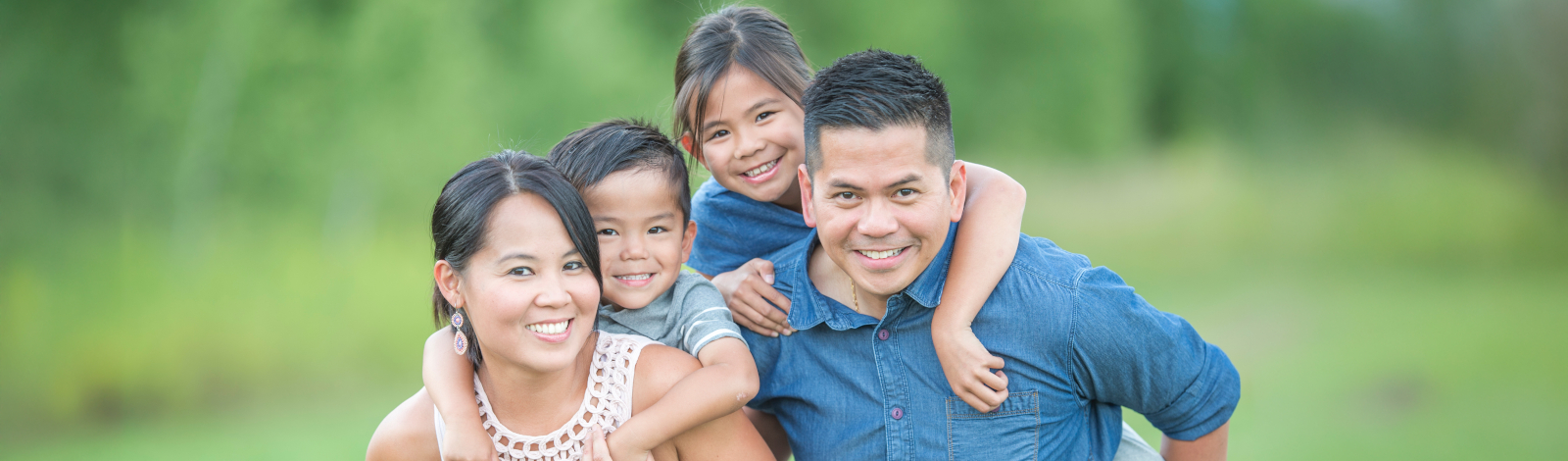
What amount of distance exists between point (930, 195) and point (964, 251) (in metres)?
0.21

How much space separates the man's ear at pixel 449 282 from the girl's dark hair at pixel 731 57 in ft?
2.92

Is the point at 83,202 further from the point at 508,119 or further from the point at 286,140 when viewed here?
the point at 508,119

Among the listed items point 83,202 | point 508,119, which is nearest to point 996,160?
point 508,119

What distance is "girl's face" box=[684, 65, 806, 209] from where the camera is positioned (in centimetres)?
258

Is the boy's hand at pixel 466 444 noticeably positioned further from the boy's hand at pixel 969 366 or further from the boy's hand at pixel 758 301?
the boy's hand at pixel 969 366

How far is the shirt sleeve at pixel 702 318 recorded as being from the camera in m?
2.11

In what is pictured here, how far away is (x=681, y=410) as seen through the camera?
195 centimetres

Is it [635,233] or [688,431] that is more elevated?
[635,233]

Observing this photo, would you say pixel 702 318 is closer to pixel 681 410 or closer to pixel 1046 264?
pixel 681 410

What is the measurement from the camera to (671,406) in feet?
6.40

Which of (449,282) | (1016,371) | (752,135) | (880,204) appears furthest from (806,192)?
(449,282)

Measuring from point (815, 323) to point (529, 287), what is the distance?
2.18 ft

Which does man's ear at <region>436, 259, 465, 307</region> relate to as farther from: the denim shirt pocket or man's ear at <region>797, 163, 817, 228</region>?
the denim shirt pocket

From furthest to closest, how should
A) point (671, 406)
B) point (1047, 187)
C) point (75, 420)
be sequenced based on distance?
point (1047, 187)
point (75, 420)
point (671, 406)
